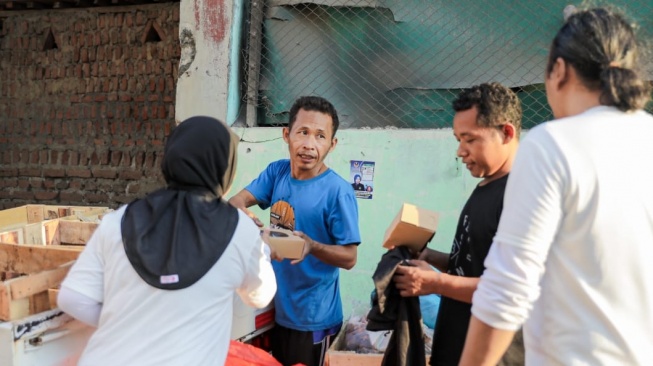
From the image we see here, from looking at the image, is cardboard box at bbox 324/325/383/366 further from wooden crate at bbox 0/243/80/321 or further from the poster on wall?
the poster on wall

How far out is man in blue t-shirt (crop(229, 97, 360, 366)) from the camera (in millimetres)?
2838

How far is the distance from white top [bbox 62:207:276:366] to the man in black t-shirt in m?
0.64

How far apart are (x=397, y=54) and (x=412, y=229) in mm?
2887

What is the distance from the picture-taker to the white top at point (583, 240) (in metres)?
1.46

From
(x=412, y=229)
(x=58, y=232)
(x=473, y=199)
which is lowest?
(x=58, y=232)

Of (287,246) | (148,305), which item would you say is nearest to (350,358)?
(287,246)

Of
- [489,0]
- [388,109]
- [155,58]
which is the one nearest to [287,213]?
[388,109]

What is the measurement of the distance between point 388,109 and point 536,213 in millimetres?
3581

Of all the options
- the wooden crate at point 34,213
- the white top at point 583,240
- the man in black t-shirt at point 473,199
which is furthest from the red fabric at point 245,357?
the wooden crate at point 34,213

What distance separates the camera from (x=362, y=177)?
15.6ft

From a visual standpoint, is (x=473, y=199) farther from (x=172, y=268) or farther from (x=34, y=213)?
(x=34, y=213)

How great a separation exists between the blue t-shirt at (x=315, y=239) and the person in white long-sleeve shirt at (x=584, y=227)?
4.25 feet

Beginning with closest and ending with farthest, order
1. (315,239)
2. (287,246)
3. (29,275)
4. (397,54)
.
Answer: (29,275)
(287,246)
(315,239)
(397,54)

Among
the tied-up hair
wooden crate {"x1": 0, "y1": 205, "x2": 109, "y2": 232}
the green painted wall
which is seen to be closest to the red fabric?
wooden crate {"x1": 0, "y1": 205, "x2": 109, "y2": 232}
